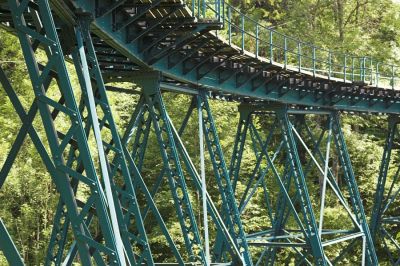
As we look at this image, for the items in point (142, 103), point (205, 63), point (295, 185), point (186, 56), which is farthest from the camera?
point (295, 185)

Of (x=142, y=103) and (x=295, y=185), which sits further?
(x=295, y=185)

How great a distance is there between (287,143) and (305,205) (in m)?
1.70

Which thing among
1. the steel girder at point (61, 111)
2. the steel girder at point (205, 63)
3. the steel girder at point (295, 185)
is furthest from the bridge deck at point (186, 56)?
the steel girder at point (61, 111)

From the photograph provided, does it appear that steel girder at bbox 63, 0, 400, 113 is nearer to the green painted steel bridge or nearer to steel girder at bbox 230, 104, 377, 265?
the green painted steel bridge

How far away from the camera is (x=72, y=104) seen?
8398 millimetres

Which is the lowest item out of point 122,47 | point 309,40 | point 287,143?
point 287,143

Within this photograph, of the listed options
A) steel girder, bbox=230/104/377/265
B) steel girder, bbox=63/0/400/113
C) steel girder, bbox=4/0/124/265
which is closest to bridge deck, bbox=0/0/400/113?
steel girder, bbox=63/0/400/113

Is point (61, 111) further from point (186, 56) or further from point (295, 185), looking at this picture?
point (295, 185)

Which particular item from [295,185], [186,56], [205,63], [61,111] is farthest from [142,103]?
[295,185]

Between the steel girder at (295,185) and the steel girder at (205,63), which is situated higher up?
the steel girder at (205,63)

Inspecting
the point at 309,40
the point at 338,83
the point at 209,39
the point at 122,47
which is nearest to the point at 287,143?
the point at 338,83

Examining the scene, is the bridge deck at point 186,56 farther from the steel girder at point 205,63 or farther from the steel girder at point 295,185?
the steel girder at point 295,185

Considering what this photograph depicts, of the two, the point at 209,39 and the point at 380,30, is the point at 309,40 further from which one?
the point at 209,39

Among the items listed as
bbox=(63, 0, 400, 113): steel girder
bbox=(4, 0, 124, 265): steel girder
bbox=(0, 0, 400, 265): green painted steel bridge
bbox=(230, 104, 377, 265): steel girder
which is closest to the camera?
bbox=(4, 0, 124, 265): steel girder
